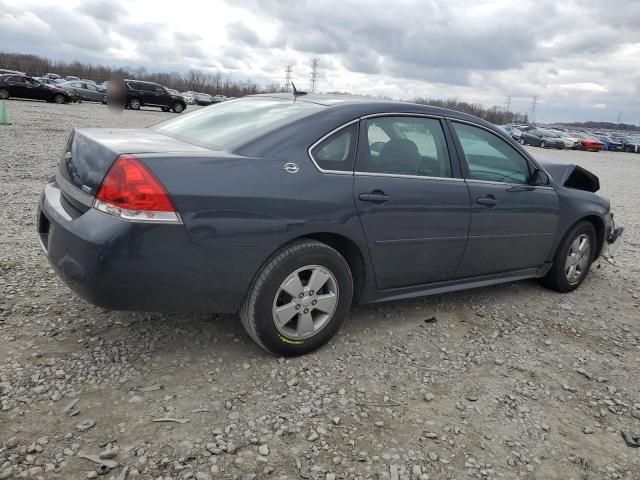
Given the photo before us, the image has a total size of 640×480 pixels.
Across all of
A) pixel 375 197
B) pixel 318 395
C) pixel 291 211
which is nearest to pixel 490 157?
pixel 375 197

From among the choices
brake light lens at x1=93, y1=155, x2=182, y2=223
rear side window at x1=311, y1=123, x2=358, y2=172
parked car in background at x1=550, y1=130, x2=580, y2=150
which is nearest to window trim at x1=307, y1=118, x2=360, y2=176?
rear side window at x1=311, y1=123, x2=358, y2=172

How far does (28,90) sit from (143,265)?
32.9 metres

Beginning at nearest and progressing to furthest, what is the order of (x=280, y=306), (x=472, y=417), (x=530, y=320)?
(x=472, y=417) → (x=280, y=306) → (x=530, y=320)

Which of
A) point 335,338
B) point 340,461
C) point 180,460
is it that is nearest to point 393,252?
point 335,338

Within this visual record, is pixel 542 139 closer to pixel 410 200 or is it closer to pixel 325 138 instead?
pixel 410 200

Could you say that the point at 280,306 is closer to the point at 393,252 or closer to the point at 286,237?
the point at 286,237

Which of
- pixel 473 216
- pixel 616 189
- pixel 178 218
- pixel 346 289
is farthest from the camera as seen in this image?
pixel 616 189

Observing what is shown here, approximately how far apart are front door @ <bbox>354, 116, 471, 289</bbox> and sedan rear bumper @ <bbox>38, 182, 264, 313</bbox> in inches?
35.4

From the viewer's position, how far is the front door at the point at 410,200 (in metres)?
3.29

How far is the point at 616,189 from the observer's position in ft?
47.7

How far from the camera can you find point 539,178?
433 cm

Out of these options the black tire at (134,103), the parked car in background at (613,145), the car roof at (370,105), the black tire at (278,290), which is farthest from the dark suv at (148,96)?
the parked car in background at (613,145)

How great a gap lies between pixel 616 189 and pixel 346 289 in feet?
45.9

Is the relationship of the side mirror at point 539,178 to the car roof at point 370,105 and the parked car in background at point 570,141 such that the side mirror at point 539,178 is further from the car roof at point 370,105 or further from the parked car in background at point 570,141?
the parked car in background at point 570,141
